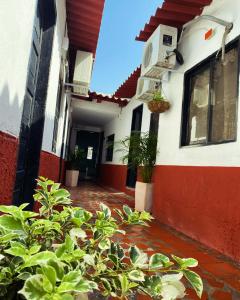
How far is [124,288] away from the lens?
0.90 meters

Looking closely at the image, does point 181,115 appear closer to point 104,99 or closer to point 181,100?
point 181,100

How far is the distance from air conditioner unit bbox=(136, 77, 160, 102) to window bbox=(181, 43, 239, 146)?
124 cm

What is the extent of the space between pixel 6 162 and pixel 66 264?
105 cm

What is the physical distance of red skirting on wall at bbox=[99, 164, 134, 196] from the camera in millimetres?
8941

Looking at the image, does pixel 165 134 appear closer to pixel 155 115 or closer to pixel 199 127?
pixel 199 127

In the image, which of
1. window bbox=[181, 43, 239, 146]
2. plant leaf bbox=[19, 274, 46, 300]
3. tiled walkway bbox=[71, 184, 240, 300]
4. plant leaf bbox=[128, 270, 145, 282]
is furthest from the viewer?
window bbox=[181, 43, 239, 146]

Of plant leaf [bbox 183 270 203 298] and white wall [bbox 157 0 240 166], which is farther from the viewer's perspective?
white wall [bbox 157 0 240 166]

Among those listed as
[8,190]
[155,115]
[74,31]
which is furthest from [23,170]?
[155,115]

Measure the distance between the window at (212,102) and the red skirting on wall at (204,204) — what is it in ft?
1.58

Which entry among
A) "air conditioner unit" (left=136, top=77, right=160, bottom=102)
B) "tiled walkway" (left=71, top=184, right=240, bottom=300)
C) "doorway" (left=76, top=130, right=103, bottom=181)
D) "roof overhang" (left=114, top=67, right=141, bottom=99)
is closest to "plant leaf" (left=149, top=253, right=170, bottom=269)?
"tiled walkway" (left=71, top=184, right=240, bottom=300)

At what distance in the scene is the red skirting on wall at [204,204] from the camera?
298 centimetres

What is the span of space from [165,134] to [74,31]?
2.64 meters

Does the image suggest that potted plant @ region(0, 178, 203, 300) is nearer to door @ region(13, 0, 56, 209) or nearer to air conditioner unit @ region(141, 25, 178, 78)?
door @ region(13, 0, 56, 209)

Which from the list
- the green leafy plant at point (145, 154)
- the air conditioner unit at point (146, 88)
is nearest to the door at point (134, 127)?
the air conditioner unit at point (146, 88)
